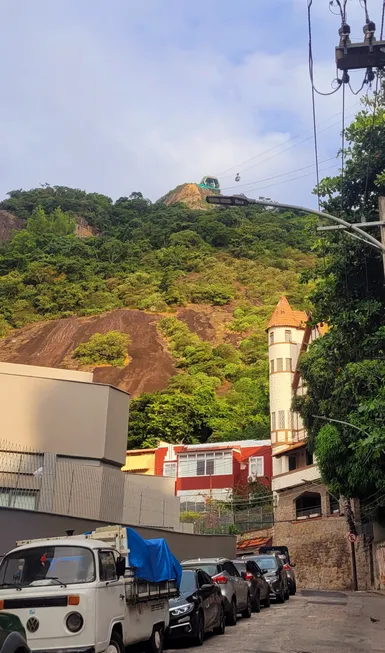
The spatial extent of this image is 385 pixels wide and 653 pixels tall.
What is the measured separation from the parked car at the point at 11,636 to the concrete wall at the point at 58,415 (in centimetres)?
2042

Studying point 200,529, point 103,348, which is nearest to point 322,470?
point 200,529

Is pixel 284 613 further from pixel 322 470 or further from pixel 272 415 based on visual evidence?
pixel 272 415

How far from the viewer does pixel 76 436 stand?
27.1 m

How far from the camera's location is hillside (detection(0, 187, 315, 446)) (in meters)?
83.6

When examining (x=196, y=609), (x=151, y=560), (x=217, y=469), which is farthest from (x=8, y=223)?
(x=151, y=560)

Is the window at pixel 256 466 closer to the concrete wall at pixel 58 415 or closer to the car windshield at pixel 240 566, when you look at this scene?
the concrete wall at pixel 58 415

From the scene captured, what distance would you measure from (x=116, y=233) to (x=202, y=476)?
96565mm

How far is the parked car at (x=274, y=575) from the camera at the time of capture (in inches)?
976

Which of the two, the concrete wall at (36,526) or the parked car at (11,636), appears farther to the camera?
the concrete wall at (36,526)

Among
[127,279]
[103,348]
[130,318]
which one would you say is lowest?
A: [103,348]

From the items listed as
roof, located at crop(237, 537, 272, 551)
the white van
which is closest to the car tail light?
the white van

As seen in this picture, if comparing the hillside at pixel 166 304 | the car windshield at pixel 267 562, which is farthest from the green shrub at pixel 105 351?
the car windshield at pixel 267 562

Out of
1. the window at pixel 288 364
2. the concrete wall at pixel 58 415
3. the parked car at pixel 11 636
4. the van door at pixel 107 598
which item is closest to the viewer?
the parked car at pixel 11 636

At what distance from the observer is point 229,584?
17.4 m
